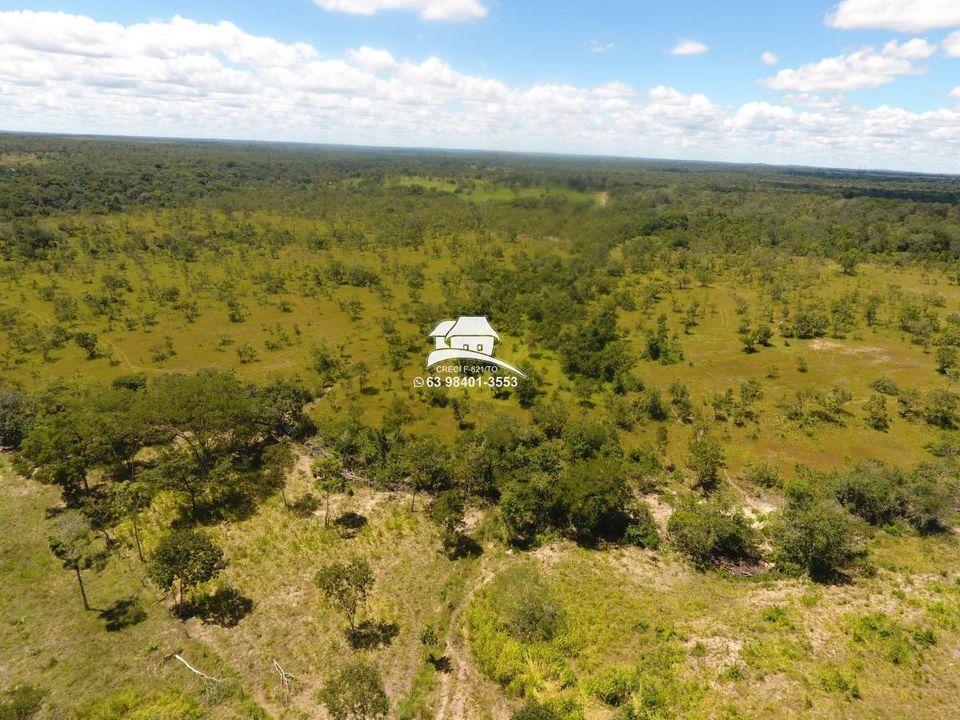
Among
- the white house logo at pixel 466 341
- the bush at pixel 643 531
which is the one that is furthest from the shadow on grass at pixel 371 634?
the white house logo at pixel 466 341

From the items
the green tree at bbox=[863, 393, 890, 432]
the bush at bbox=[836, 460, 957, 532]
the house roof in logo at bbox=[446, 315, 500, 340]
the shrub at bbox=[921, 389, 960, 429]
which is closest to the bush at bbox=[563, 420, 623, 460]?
the bush at bbox=[836, 460, 957, 532]

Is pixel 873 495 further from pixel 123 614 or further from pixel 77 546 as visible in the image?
pixel 77 546

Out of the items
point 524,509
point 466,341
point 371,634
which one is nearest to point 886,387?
point 524,509

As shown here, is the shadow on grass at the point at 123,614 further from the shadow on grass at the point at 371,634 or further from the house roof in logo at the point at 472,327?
the house roof in logo at the point at 472,327

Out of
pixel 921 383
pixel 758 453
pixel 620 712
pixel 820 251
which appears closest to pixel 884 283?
pixel 820 251

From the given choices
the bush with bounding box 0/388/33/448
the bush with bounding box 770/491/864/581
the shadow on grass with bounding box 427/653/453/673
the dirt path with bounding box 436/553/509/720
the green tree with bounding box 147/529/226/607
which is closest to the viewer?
the dirt path with bounding box 436/553/509/720

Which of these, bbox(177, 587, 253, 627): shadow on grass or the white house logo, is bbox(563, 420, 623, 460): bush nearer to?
the white house logo
